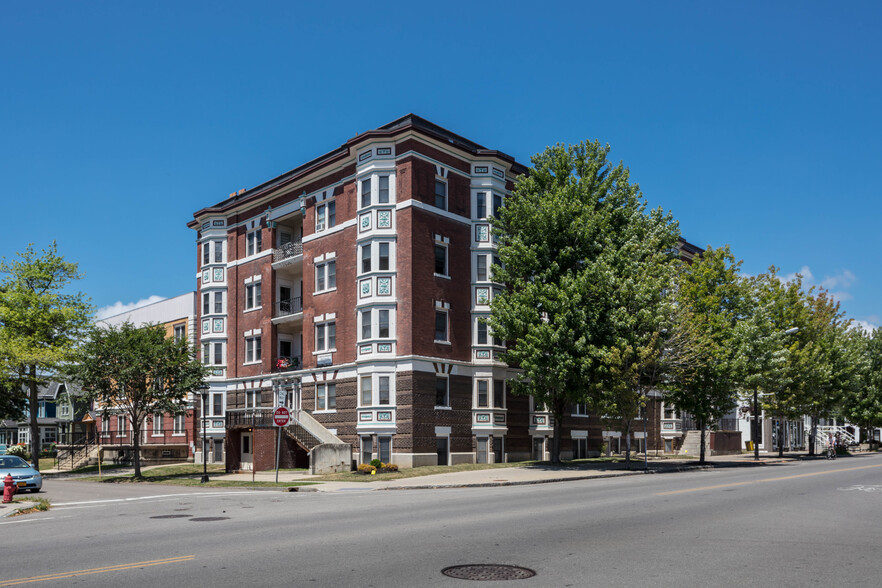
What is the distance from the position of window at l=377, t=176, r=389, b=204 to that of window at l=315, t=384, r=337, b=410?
10.4 metres

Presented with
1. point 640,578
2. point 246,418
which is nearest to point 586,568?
point 640,578

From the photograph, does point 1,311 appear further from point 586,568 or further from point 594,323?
point 586,568

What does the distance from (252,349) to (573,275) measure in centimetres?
2221

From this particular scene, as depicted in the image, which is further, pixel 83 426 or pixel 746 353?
pixel 83 426

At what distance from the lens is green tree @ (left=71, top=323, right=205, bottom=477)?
3622 cm

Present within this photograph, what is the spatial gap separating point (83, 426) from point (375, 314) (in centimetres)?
4284

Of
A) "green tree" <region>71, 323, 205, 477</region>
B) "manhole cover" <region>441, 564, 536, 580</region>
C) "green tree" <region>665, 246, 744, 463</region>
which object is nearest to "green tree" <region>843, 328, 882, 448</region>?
"green tree" <region>665, 246, 744, 463</region>

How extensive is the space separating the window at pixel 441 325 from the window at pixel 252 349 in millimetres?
13907

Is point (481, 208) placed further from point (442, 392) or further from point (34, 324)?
point (34, 324)

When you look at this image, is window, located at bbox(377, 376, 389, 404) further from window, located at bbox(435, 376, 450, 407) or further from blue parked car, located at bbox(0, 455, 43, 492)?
blue parked car, located at bbox(0, 455, 43, 492)

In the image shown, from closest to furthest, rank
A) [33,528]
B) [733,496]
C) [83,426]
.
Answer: [33,528] → [733,496] → [83,426]

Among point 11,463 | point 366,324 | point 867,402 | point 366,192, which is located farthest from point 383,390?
point 867,402

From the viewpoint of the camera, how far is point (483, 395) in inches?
1594

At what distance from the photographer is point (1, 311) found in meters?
44.7
